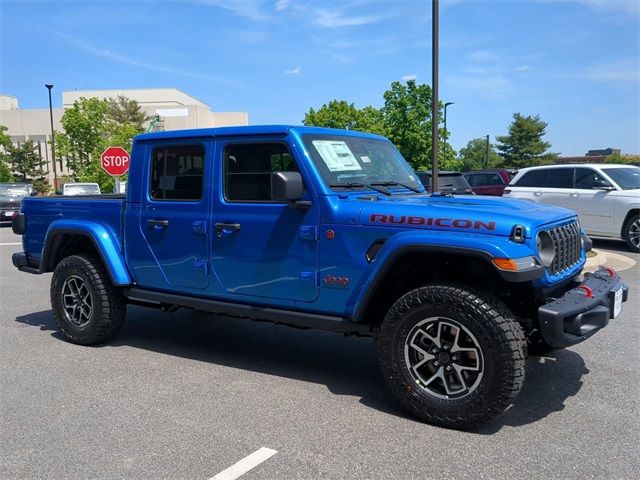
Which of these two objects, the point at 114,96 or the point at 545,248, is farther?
the point at 114,96

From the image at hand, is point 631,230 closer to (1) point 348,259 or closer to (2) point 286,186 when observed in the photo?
(1) point 348,259

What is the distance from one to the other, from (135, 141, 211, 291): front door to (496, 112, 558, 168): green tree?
240ft

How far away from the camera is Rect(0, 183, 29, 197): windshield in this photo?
21391mm

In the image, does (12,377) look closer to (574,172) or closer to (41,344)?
(41,344)

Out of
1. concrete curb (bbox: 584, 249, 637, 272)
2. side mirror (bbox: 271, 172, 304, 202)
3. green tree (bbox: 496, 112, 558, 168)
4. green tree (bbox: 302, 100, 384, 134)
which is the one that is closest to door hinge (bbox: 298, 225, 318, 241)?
side mirror (bbox: 271, 172, 304, 202)

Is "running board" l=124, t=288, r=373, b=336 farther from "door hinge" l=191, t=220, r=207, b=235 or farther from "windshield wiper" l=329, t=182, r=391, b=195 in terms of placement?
"windshield wiper" l=329, t=182, r=391, b=195

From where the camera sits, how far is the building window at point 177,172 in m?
4.68

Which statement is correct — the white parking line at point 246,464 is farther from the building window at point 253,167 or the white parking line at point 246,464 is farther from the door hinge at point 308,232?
the building window at point 253,167

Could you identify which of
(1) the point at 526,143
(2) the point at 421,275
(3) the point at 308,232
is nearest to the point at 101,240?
(3) the point at 308,232

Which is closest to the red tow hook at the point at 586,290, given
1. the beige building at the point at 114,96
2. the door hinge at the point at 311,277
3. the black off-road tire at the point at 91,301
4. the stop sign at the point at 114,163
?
the door hinge at the point at 311,277

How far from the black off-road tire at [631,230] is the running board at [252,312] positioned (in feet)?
30.0

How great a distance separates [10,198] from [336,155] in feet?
66.8

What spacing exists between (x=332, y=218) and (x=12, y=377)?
2.94 meters

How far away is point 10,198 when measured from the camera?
20.9 meters
